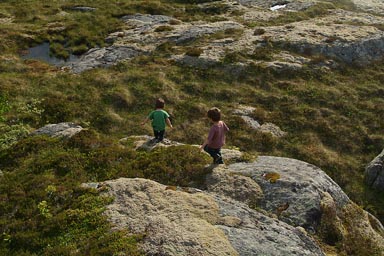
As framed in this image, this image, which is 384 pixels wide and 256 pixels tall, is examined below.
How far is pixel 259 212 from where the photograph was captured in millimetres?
14383

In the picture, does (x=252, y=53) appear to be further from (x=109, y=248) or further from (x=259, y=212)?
(x=109, y=248)

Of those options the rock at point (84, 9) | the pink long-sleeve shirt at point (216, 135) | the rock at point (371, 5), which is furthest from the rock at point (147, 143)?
the rock at point (371, 5)

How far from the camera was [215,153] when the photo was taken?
17297 mm

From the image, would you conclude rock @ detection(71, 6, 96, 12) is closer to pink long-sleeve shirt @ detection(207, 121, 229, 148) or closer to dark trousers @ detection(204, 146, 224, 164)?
dark trousers @ detection(204, 146, 224, 164)

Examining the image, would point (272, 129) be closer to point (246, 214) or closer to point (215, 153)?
point (215, 153)

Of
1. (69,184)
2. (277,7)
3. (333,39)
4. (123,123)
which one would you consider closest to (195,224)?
(69,184)

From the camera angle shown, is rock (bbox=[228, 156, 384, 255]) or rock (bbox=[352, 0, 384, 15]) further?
rock (bbox=[352, 0, 384, 15])

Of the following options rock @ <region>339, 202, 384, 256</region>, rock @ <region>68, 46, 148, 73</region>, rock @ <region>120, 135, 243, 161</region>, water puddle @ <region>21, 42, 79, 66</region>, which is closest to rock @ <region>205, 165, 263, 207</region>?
rock @ <region>120, 135, 243, 161</region>

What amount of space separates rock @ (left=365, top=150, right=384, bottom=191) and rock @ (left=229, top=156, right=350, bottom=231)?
10.5 meters

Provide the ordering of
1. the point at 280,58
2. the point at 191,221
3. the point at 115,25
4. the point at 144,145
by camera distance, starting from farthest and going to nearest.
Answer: the point at 115,25 < the point at 280,58 < the point at 144,145 < the point at 191,221

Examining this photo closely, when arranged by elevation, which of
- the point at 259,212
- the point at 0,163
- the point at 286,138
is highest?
the point at 259,212

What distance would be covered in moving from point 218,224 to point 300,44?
34905mm

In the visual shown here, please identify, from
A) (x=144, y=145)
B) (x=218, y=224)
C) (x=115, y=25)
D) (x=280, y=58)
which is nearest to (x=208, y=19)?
(x=115, y=25)

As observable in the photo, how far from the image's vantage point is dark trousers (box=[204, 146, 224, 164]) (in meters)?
17.2
